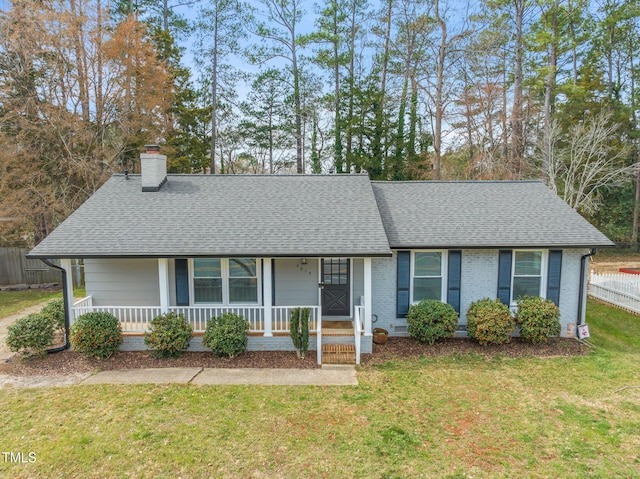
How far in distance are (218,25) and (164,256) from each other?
74.3 ft

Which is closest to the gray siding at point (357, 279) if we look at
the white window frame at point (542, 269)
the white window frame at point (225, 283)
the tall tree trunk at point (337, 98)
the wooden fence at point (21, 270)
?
the white window frame at point (225, 283)

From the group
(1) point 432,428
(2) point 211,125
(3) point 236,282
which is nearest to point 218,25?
(2) point 211,125

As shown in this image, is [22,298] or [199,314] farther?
[22,298]

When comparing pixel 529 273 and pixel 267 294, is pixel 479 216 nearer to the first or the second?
pixel 529 273

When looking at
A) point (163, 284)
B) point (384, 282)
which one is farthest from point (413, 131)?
point (163, 284)

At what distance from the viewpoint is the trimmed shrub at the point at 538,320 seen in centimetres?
893

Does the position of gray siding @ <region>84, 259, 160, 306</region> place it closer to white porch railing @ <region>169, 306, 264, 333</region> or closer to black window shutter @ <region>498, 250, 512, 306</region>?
white porch railing @ <region>169, 306, 264, 333</region>

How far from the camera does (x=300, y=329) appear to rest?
8.45m

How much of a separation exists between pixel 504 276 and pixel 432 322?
2381mm

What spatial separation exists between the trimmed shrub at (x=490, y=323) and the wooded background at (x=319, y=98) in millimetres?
10109

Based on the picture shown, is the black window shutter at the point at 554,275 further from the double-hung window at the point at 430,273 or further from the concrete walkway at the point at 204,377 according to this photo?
the concrete walkway at the point at 204,377

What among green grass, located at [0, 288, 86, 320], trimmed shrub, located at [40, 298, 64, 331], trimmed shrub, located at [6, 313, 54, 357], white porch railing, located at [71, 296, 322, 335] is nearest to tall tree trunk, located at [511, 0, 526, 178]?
white porch railing, located at [71, 296, 322, 335]

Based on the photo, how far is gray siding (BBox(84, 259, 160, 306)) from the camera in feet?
31.7

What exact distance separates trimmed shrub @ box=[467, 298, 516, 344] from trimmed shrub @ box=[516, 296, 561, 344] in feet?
0.87
